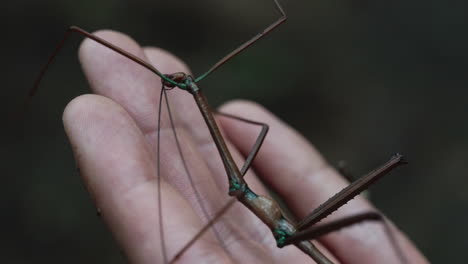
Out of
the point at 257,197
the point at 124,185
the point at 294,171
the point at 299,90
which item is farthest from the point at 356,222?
the point at 299,90

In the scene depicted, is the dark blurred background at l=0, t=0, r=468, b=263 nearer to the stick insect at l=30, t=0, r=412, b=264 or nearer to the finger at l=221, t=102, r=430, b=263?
the finger at l=221, t=102, r=430, b=263

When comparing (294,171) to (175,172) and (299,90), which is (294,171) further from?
(299,90)

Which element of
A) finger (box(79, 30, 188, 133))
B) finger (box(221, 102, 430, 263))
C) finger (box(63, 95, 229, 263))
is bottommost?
finger (box(221, 102, 430, 263))

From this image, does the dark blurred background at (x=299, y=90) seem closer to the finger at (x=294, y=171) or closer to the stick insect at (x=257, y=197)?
the finger at (x=294, y=171)

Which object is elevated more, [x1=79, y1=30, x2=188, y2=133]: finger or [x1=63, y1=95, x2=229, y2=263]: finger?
[x1=79, y1=30, x2=188, y2=133]: finger

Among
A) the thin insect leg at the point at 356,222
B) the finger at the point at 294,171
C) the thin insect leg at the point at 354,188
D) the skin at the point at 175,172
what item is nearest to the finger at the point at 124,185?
the skin at the point at 175,172

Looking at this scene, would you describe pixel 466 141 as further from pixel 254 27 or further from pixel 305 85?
pixel 254 27

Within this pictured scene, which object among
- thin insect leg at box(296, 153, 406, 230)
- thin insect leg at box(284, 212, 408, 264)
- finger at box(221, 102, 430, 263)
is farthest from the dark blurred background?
thin insect leg at box(284, 212, 408, 264)

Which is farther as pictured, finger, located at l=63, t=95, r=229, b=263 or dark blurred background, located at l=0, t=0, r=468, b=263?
dark blurred background, located at l=0, t=0, r=468, b=263
